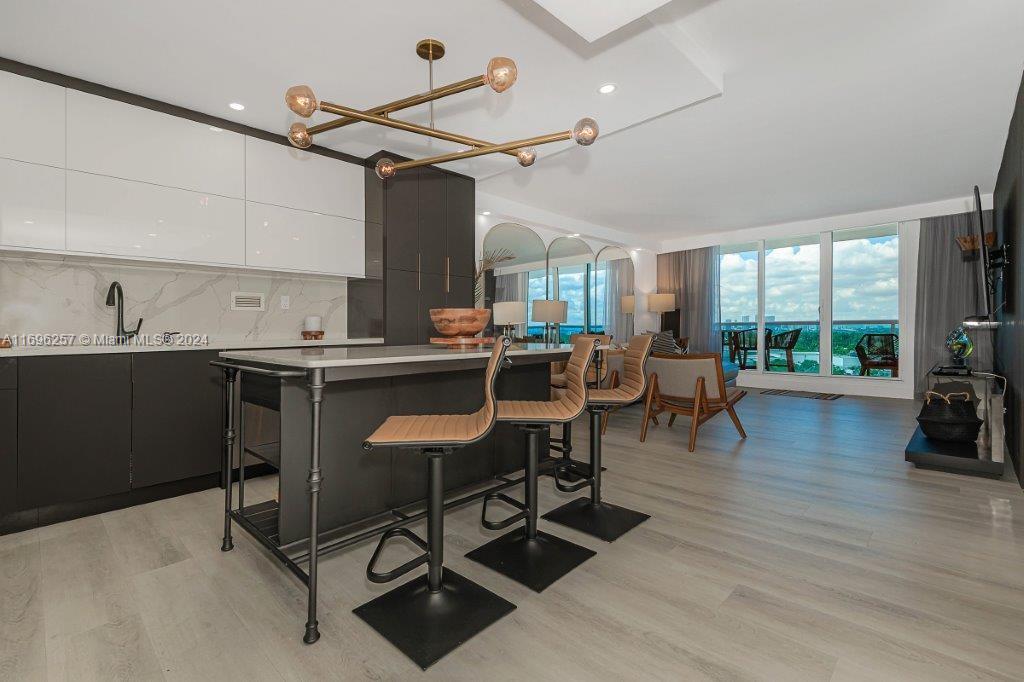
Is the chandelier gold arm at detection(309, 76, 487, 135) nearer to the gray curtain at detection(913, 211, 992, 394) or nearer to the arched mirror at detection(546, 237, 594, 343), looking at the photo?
the arched mirror at detection(546, 237, 594, 343)

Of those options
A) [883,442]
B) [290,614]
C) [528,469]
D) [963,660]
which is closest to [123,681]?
[290,614]

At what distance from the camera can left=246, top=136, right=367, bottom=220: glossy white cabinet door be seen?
11.1 ft

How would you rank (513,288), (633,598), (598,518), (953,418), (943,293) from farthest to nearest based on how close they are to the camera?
(943,293), (513,288), (953,418), (598,518), (633,598)

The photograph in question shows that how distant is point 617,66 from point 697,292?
20.3 ft

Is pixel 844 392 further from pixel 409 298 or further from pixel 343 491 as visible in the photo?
pixel 343 491

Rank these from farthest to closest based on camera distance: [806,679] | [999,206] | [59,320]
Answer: [999,206] < [59,320] < [806,679]

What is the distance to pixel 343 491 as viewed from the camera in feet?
7.07

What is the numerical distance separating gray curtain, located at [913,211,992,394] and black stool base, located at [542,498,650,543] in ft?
19.9

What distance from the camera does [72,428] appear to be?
243 cm

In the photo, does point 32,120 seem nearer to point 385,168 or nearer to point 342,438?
point 385,168

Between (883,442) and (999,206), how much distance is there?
3.33 m

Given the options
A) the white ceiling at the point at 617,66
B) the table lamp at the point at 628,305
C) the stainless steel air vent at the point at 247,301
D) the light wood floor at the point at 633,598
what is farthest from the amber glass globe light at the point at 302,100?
the table lamp at the point at 628,305

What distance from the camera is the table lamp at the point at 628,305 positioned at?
7883mm

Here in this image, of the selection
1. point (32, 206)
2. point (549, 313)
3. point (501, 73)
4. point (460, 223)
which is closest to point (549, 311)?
point (549, 313)
